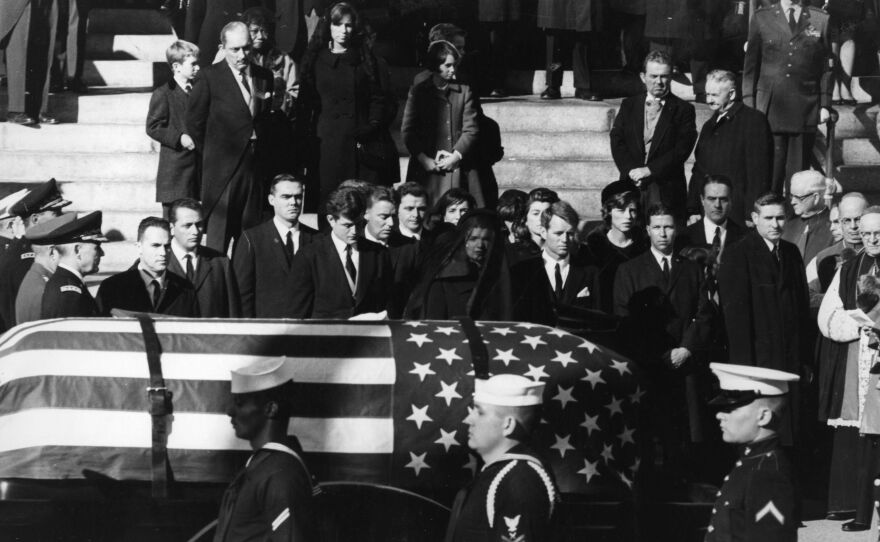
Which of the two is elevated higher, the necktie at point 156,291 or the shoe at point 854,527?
the necktie at point 156,291

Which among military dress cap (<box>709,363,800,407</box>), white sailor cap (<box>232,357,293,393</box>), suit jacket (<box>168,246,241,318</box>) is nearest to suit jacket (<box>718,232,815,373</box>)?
suit jacket (<box>168,246,241,318</box>)

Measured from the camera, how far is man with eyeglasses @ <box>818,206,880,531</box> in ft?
29.7

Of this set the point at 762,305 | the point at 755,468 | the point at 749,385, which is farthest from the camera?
the point at 762,305

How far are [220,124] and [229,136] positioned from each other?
0.10m

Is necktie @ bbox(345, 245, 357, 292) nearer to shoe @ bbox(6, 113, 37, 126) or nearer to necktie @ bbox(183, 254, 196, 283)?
necktie @ bbox(183, 254, 196, 283)

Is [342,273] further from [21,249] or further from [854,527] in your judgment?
[854,527]

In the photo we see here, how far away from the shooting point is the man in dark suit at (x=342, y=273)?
891 centimetres

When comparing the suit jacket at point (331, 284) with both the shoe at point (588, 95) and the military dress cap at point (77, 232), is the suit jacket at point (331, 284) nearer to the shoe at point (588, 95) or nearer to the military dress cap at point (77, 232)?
the military dress cap at point (77, 232)

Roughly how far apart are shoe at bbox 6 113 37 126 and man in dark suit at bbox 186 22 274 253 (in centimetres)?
255

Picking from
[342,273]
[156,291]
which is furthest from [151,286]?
[342,273]

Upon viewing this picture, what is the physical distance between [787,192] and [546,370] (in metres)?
5.89

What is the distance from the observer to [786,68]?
12.2m

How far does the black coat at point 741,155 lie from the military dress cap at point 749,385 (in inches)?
201

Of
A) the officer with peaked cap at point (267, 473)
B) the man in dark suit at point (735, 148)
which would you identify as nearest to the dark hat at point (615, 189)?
the man in dark suit at point (735, 148)
